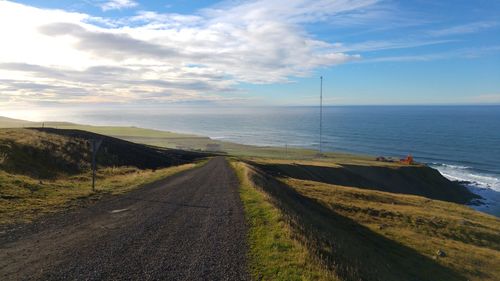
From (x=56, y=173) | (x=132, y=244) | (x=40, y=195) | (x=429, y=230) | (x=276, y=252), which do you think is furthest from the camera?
(x=429, y=230)

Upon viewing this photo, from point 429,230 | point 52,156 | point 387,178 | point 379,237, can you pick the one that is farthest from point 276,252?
point 387,178

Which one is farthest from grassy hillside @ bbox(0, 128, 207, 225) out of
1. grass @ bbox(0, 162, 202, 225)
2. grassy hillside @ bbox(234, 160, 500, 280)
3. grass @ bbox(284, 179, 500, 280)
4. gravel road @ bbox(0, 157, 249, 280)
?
grass @ bbox(284, 179, 500, 280)

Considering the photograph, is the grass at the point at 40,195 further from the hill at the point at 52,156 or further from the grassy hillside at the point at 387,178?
the grassy hillside at the point at 387,178

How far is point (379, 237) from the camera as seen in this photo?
2638cm

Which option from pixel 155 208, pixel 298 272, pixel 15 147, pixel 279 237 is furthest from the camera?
pixel 15 147

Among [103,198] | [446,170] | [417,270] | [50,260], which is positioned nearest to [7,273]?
[50,260]

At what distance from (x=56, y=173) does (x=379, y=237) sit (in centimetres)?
2559

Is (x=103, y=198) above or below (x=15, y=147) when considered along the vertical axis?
below

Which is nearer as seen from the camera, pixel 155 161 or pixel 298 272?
pixel 298 272

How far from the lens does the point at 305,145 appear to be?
536 ft

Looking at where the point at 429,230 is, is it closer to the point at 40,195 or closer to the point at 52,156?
the point at 40,195

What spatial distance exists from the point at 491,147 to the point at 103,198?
156 m

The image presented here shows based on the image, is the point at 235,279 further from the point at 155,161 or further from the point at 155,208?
the point at 155,161

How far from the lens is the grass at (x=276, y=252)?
389 inches
